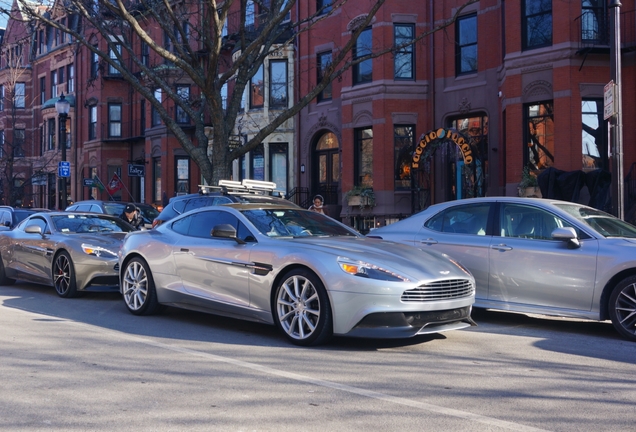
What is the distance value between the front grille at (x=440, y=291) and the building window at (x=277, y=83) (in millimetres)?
22481

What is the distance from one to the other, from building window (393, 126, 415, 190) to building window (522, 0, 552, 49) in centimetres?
528

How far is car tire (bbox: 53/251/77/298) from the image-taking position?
1158cm

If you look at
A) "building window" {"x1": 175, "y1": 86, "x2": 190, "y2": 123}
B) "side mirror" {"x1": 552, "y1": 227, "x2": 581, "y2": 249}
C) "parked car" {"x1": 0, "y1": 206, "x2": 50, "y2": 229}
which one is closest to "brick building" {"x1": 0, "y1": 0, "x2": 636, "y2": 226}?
"building window" {"x1": 175, "y1": 86, "x2": 190, "y2": 123}

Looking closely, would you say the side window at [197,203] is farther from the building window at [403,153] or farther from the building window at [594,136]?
the building window at [403,153]

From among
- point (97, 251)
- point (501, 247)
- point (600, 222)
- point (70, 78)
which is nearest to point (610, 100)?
point (600, 222)

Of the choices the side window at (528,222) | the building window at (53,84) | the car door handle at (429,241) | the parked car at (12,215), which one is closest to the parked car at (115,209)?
the parked car at (12,215)

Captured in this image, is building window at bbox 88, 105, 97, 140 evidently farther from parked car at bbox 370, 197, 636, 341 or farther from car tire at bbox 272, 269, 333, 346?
car tire at bbox 272, 269, 333, 346

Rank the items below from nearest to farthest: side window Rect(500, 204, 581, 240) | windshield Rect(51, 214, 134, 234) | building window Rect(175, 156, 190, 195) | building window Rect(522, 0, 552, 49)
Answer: side window Rect(500, 204, 581, 240), windshield Rect(51, 214, 134, 234), building window Rect(522, 0, 552, 49), building window Rect(175, 156, 190, 195)

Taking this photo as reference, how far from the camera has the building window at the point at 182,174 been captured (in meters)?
35.2

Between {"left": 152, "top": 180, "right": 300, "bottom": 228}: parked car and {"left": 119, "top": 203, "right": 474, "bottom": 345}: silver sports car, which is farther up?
{"left": 152, "top": 180, "right": 300, "bottom": 228}: parked car

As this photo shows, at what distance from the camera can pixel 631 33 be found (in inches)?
739

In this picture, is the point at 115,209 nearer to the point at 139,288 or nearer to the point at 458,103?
the point at 139,288

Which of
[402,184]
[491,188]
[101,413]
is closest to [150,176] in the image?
[402,184]

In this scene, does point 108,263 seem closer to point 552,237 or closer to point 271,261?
point 271,261
